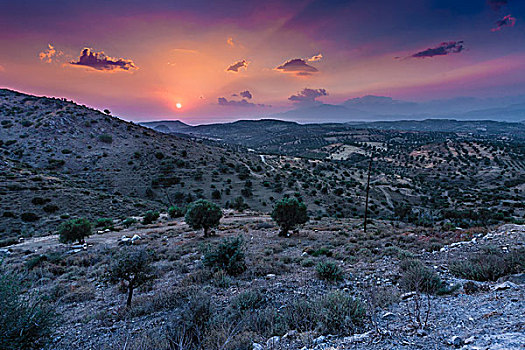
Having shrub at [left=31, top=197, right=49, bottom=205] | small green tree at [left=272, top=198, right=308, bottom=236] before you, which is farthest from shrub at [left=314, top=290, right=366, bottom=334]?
shrub at [left=31, top=197, right=49, bottom=205]

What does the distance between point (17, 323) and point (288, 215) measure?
15.5 meters

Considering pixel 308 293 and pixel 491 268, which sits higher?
pixel 491 268

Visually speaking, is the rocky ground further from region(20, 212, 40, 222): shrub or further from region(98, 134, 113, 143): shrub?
region(98, 134, 113, 143): shrub

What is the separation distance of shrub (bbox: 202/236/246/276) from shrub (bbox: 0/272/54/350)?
5770 millimetres

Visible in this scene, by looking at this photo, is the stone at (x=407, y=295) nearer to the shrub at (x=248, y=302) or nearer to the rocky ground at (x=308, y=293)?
the rocky ground at (x=308, y=293)

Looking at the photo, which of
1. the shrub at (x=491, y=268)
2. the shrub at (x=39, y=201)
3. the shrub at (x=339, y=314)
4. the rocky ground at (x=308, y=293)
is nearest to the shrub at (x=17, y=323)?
the rocky ground at (x=308, y=293)

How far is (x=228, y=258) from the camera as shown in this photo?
9992mm

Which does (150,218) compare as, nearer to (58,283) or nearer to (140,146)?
(58,283)

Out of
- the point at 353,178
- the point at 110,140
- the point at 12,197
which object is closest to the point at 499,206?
the point at 353,178

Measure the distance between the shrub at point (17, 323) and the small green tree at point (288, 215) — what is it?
1457cm

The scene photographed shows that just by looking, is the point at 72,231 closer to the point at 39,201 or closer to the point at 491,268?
the point at 39,201

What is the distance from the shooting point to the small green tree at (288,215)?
18.0 meters

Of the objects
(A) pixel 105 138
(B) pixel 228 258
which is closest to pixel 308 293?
(B) pixel 228 258

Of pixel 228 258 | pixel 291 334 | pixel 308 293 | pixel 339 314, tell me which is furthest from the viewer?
pixel 228 258
